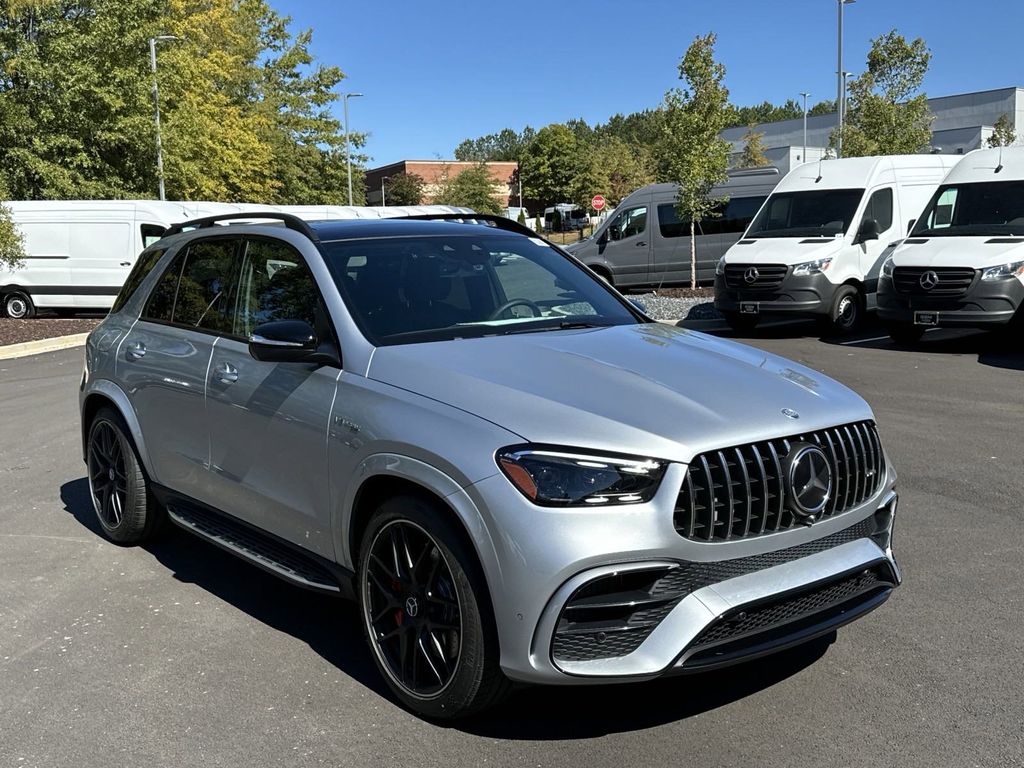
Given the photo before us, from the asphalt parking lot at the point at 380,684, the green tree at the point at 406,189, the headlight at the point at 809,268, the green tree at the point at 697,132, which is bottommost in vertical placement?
the asphalt parking lot at the point at 380,684

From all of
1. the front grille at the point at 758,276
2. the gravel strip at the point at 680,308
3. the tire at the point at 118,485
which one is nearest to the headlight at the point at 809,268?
the front grille at the point at 758,276

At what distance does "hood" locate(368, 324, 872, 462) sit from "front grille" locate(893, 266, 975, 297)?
9516 mm

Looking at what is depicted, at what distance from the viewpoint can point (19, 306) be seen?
2192 centimetres

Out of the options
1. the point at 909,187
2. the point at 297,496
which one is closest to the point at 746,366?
the point at 297,496

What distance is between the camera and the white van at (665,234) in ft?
71.8

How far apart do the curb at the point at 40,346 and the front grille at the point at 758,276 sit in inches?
434

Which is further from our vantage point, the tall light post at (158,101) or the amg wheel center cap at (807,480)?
the tall light post at (158,101)

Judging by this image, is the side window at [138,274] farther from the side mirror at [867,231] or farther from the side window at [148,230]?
the side window at [148,230]

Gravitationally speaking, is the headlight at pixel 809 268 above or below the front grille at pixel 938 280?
above

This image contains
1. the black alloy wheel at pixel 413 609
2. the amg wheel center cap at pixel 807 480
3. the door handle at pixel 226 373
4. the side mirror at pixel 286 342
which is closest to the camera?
the amg wheel center cap at pixel 807 480

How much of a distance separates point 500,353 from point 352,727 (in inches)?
56.2

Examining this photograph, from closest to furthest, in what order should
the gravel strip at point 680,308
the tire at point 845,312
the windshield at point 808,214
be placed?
1. the tire at point 845,312
2. the windshield at point 808,214
3. the gravel strip at point 680,308

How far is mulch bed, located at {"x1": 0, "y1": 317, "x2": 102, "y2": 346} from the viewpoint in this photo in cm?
1785

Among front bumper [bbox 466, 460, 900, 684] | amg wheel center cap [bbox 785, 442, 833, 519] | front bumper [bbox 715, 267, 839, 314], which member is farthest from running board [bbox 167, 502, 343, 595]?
front bumper [bbox 715, 267, 839, 314]
